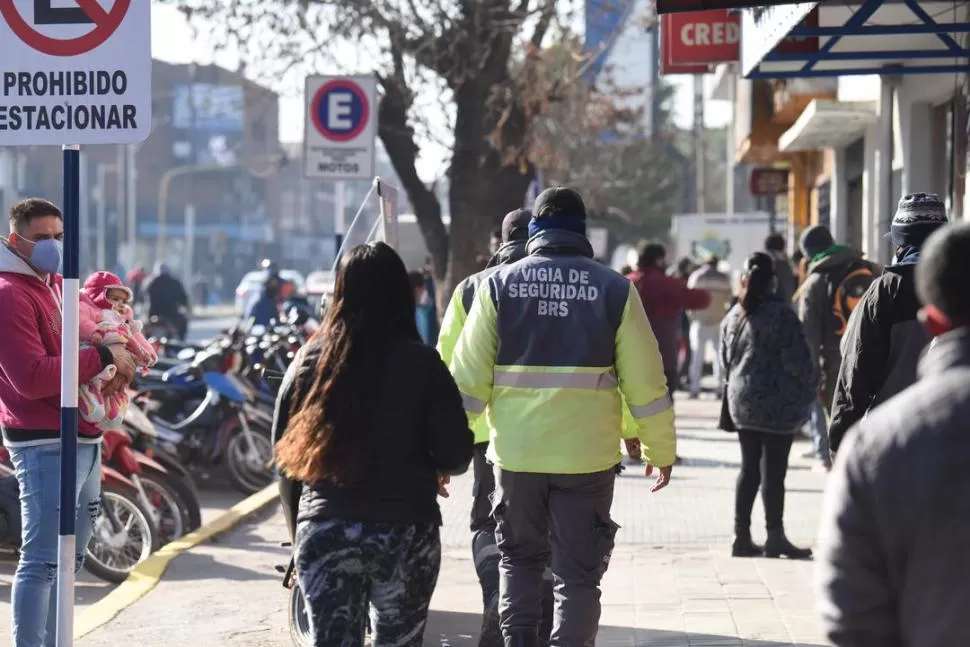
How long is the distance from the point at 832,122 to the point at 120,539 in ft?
39.1

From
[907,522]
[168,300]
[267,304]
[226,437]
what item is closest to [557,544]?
[907,522]

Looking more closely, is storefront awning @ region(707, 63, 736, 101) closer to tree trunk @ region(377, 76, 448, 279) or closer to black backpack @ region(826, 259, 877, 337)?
tree trunk @ region(377, 76, 448, 279)

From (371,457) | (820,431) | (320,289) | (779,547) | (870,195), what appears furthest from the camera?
(320,289)

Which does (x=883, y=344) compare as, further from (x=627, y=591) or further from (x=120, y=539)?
(x=120, y=539)

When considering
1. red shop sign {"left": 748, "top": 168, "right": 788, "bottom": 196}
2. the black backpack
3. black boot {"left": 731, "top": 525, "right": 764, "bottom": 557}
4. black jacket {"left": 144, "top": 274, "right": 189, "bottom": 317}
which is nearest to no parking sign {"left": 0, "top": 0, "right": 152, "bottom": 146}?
black boot {"left": 731, "top": 525, "right": 764, "bottom": 557}

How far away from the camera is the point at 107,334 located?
6582 millimetres

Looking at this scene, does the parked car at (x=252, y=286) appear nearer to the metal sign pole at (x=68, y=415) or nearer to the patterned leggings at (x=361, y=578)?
the metal sign pole at (x=68, y=415)

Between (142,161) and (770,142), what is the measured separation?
3170 inches

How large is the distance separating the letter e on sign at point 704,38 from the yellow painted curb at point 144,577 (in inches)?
283

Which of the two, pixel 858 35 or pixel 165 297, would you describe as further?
pixel 165 297

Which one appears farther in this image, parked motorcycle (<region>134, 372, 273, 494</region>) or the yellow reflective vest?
parked motorcycle (<region>134, 372, 273, 494</region>)

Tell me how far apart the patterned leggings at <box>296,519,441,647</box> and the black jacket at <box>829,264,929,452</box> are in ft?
6.77

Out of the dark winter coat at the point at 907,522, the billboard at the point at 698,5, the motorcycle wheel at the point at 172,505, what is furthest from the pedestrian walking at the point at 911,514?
the motorcycle wheel at the point at 172,505

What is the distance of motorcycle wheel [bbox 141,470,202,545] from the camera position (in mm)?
9508
